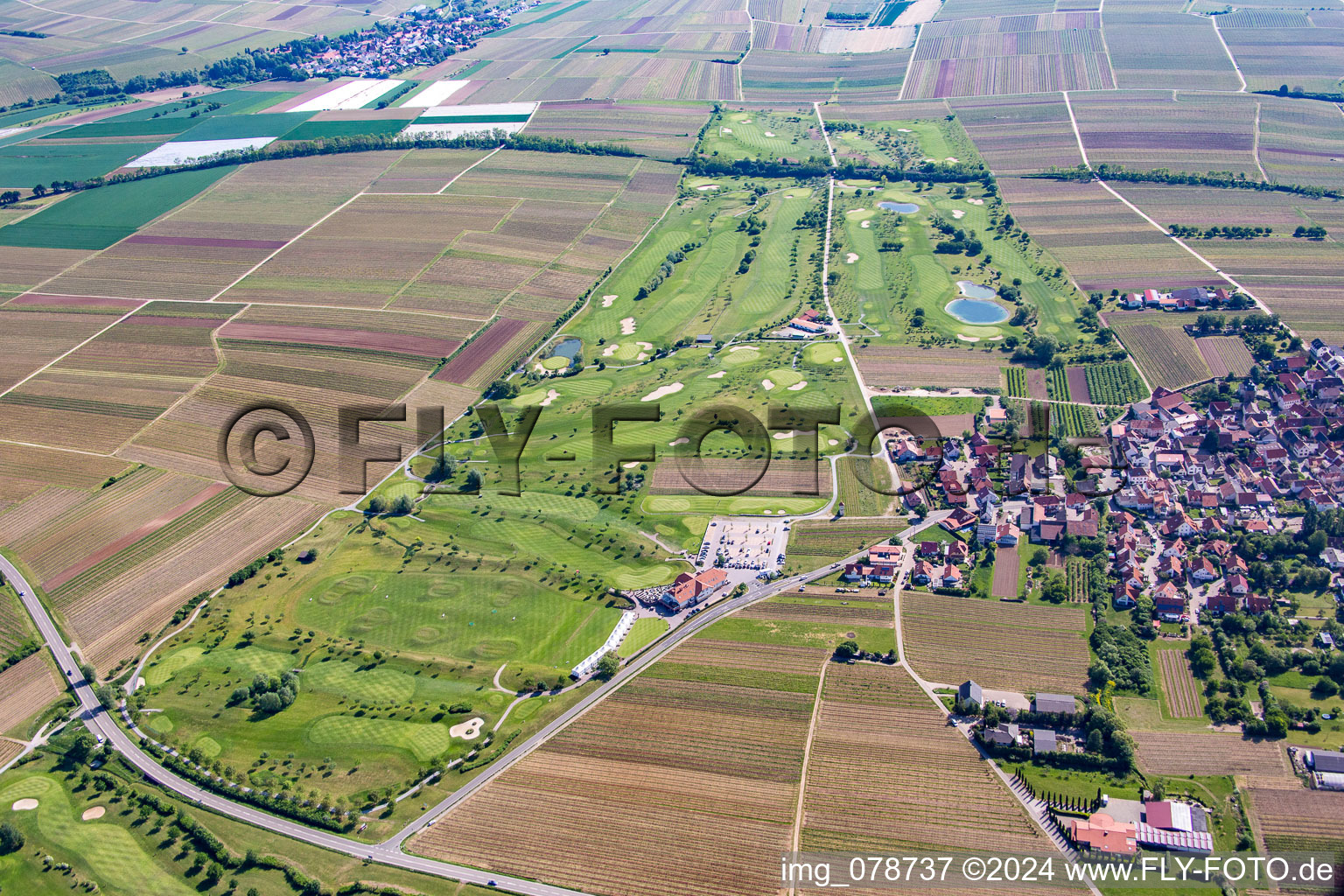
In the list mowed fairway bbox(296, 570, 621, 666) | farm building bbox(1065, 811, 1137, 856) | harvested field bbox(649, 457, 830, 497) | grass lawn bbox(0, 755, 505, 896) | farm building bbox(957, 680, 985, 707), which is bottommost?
grass lawn bbox(0, 755, 505, 896)

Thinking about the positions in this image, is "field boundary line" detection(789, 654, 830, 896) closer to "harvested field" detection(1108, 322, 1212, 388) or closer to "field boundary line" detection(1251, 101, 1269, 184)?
"harvested field" detection(1108, 322, 1212, 388)

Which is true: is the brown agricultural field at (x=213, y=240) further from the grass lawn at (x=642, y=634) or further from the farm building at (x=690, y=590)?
the grass lawn at (x=642, y=634)

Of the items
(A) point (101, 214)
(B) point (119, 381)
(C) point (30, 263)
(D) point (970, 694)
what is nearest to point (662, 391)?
(D) point (970, 694)

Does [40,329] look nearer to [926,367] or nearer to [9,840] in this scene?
[9,840]

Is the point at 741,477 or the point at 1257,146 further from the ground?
the point at 1257,146

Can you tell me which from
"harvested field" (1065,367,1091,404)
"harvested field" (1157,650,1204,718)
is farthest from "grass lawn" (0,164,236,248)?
"harvested field" (1157,650,1204,718)

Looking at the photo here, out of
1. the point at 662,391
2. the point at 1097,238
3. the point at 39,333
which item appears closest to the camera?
the point at 662,391

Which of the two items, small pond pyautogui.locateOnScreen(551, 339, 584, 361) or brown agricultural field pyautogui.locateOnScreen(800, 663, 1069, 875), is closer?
brown agricultural field pyautogui.locateOnScreen(800, 663, 1069, 875)
